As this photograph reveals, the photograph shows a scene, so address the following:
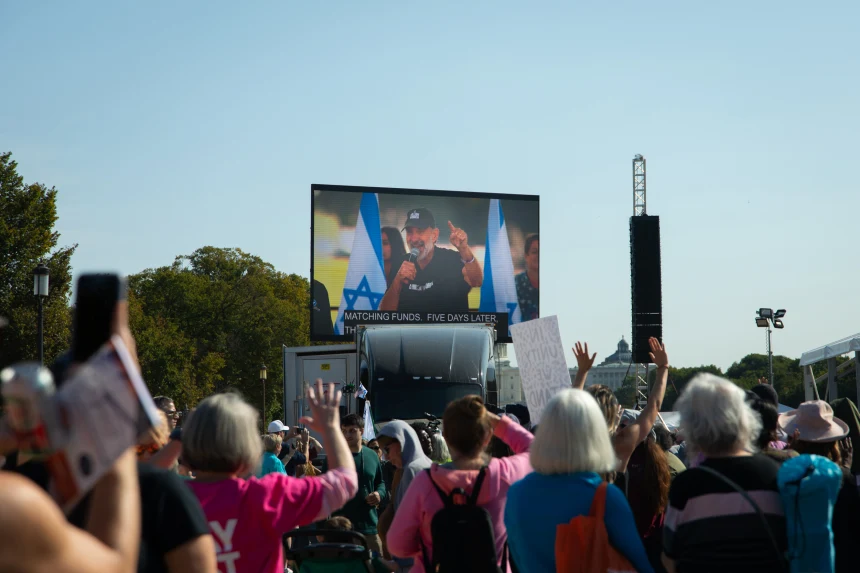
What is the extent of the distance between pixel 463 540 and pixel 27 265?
2822 cm

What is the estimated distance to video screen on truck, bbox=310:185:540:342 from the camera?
32031 mm

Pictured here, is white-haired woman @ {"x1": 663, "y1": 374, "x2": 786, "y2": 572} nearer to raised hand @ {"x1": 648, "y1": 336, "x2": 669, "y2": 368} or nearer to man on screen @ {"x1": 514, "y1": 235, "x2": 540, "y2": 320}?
raised hand @ {"x1": 648, "y1": 336, "x2": 669, "y2": 368}

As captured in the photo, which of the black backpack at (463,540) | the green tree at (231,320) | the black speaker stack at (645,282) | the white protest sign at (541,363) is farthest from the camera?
the green tree at (231,320)

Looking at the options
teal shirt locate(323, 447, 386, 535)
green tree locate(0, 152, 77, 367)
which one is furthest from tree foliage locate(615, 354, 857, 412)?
teal shirt locate(323, 447, 386, 535)

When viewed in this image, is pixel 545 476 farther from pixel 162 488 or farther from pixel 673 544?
pixel 162 488

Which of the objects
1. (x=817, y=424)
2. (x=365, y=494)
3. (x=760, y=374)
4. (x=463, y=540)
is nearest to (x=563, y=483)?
(x=463, y=540)

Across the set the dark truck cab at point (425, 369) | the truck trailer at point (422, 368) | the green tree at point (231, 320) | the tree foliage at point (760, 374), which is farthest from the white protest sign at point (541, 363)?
the tree foliage at point (760, 374)

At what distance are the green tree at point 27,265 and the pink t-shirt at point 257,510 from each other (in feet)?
87.5

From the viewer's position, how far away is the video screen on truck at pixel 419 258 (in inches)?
1261

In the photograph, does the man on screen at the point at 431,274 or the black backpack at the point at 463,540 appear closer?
the black backpack at the point at 463,540

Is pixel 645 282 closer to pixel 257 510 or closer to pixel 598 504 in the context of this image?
pixel 598 504

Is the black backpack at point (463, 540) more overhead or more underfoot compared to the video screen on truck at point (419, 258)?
more underfoot

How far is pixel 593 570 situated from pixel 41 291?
649 inches

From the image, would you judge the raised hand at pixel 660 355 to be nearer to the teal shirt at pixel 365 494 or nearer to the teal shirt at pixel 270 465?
the teal shirt at pixel 365 494
